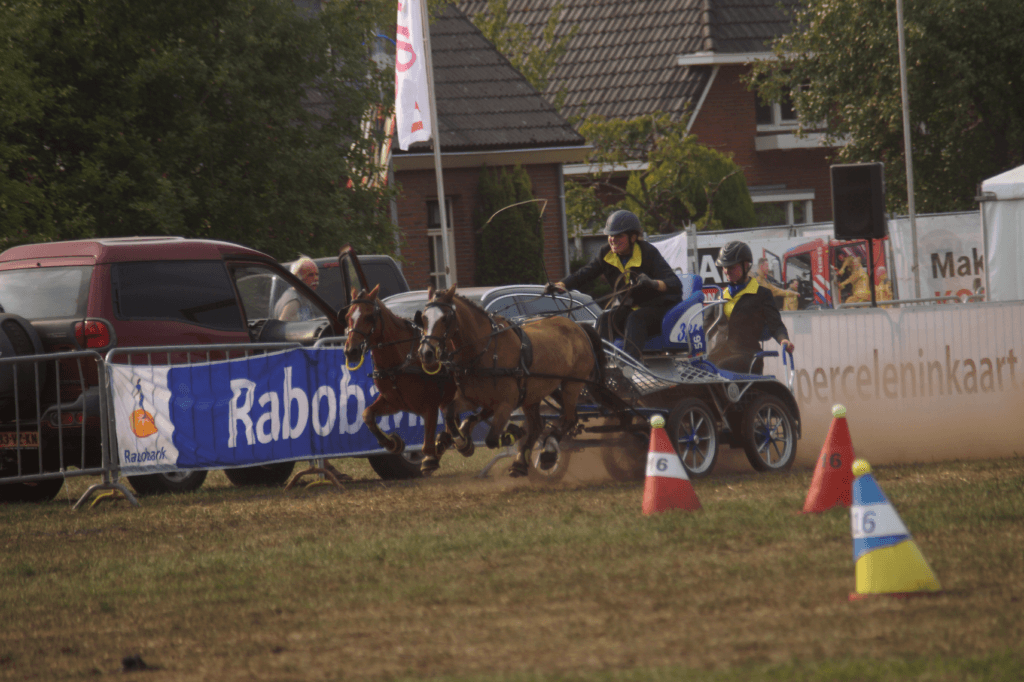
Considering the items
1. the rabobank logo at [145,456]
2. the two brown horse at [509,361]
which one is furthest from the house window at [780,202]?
the rabobank logo at [145,456]

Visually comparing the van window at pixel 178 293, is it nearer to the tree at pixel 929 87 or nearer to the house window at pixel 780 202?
the tree at pixel 929 87

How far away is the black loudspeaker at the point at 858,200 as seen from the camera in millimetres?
16219

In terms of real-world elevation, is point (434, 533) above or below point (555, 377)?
below

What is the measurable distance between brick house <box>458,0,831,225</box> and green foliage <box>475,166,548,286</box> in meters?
8.62

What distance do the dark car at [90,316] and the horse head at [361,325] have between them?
2.56ft

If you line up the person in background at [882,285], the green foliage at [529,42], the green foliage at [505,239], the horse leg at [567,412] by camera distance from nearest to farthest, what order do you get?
1. the horse leg at [567,412]
2. the person in background at [882,285]
3. the green foliage at [505,239]
4. the green foliage at [529,42]

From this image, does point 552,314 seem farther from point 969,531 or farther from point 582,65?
point 582,65

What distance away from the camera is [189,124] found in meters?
21.2

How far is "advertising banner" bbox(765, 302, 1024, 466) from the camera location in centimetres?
1427

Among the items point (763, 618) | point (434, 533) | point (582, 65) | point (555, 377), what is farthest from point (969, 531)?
point (582, 65)

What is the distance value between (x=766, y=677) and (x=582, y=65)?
38.9 meters

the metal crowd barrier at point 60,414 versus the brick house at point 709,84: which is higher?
the brick house at point 709,84

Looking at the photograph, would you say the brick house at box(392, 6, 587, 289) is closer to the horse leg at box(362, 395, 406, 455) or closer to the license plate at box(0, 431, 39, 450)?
the license plate at box(0, 431, 39, 450)

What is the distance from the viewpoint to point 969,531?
8531 millimetres
